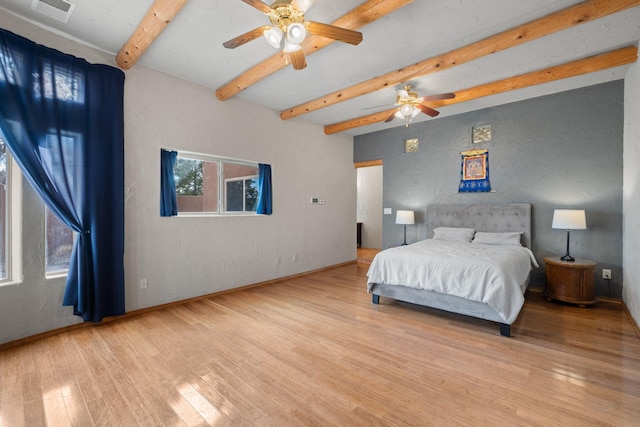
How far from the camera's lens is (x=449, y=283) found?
288cm

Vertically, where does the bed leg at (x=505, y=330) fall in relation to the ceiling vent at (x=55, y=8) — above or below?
below

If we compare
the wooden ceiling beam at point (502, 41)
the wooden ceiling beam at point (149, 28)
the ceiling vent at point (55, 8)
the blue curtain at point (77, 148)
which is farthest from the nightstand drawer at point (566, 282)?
the ceiling vent at point (55, 8)

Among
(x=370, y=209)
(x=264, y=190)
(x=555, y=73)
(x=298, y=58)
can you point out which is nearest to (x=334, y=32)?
(x=298, y=58)

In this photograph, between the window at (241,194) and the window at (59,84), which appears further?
the window at (241,194)

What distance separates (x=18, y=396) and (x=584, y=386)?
12.3 feet

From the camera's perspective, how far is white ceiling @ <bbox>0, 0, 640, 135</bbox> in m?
2.30

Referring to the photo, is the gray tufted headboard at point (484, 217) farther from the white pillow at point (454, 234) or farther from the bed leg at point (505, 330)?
the bed leg at point (505, 330)

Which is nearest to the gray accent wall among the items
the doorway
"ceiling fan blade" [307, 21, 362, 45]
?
the doorway

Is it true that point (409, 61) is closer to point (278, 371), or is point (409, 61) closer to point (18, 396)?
point (278, 371)

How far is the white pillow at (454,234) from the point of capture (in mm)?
4387

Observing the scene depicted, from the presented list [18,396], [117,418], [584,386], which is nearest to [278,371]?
[117,418]

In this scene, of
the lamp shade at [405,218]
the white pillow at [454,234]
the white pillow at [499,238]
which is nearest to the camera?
the white pillow at [499,238]

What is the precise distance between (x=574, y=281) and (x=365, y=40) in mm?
3742

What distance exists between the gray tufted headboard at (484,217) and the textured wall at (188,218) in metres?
2.15
